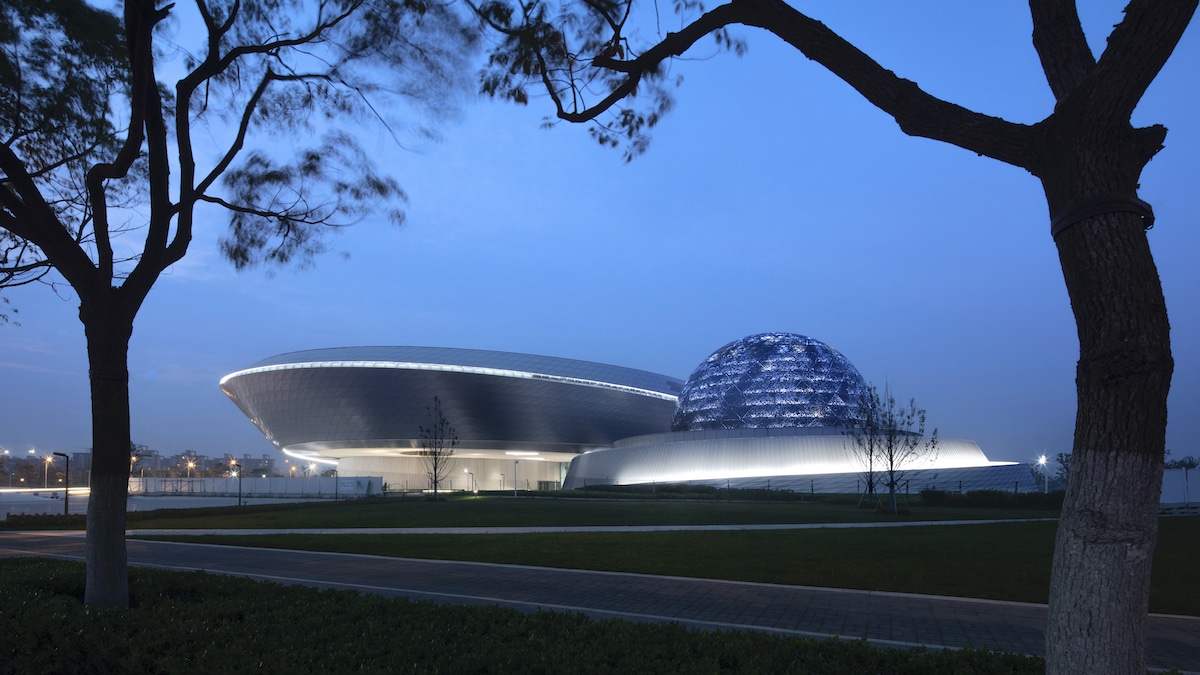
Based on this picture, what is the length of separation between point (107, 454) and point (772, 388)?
48.6 metres

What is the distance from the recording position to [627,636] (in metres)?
5.76

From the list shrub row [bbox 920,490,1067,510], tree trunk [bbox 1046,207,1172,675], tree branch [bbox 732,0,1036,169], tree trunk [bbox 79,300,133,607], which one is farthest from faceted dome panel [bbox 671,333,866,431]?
tree trunk [bbox 1046,207,1172,675]

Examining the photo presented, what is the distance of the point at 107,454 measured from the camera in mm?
7703

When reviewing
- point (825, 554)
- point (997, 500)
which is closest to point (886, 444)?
point (997, 500)

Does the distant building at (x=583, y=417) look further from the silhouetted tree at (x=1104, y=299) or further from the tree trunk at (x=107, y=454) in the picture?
the silhouetted tree at (x=1104, y=299)

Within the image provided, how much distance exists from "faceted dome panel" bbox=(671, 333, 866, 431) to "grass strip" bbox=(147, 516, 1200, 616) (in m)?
32.6

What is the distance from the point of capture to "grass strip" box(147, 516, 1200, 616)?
35.2 ft

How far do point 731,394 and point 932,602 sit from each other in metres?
45.0

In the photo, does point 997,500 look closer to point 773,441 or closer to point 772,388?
point 773,441

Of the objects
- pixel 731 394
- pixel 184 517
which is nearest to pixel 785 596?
pixel 184 517

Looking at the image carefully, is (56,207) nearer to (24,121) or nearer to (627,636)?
(24,121)

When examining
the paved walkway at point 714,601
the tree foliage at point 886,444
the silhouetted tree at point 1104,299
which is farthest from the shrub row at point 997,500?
the silhouetted tree at point 1104,299

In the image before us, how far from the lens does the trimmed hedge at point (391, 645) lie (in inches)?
197

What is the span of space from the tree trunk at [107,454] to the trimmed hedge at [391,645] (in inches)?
18.8
